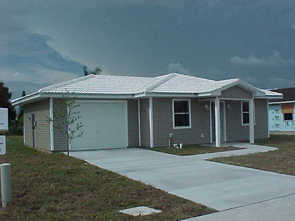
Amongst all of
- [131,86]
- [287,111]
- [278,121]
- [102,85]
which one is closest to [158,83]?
[131,86]

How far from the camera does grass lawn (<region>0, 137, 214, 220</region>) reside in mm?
5805

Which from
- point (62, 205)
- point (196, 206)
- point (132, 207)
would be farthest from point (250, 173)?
point (62, 205)

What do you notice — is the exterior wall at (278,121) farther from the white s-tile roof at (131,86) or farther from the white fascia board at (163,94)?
the white fascia board at (163,94)

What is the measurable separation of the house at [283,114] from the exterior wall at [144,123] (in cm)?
1879

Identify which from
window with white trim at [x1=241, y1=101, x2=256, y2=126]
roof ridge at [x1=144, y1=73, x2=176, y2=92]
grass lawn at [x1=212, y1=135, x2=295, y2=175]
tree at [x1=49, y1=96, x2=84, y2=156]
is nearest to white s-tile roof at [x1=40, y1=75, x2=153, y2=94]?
roof ridge at [x1=144, y1=73, x2=176, y2=92]

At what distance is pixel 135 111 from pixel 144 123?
2.70 feet

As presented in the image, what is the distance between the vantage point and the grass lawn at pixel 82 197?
5.80 metres

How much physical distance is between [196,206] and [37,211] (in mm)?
2874

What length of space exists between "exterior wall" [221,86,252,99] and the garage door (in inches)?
195

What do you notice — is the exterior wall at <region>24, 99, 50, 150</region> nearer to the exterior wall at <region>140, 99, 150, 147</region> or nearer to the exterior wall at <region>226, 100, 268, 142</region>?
the exterior wall at <region>140, 99, 150, 147</region>

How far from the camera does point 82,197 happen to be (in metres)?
6.92

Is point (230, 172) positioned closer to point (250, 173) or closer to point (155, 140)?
point (250, 173)

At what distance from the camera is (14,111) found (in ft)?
137

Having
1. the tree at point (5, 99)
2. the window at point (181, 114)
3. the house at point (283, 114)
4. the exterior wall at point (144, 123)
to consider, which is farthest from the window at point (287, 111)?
the tree at point (5, 99)
